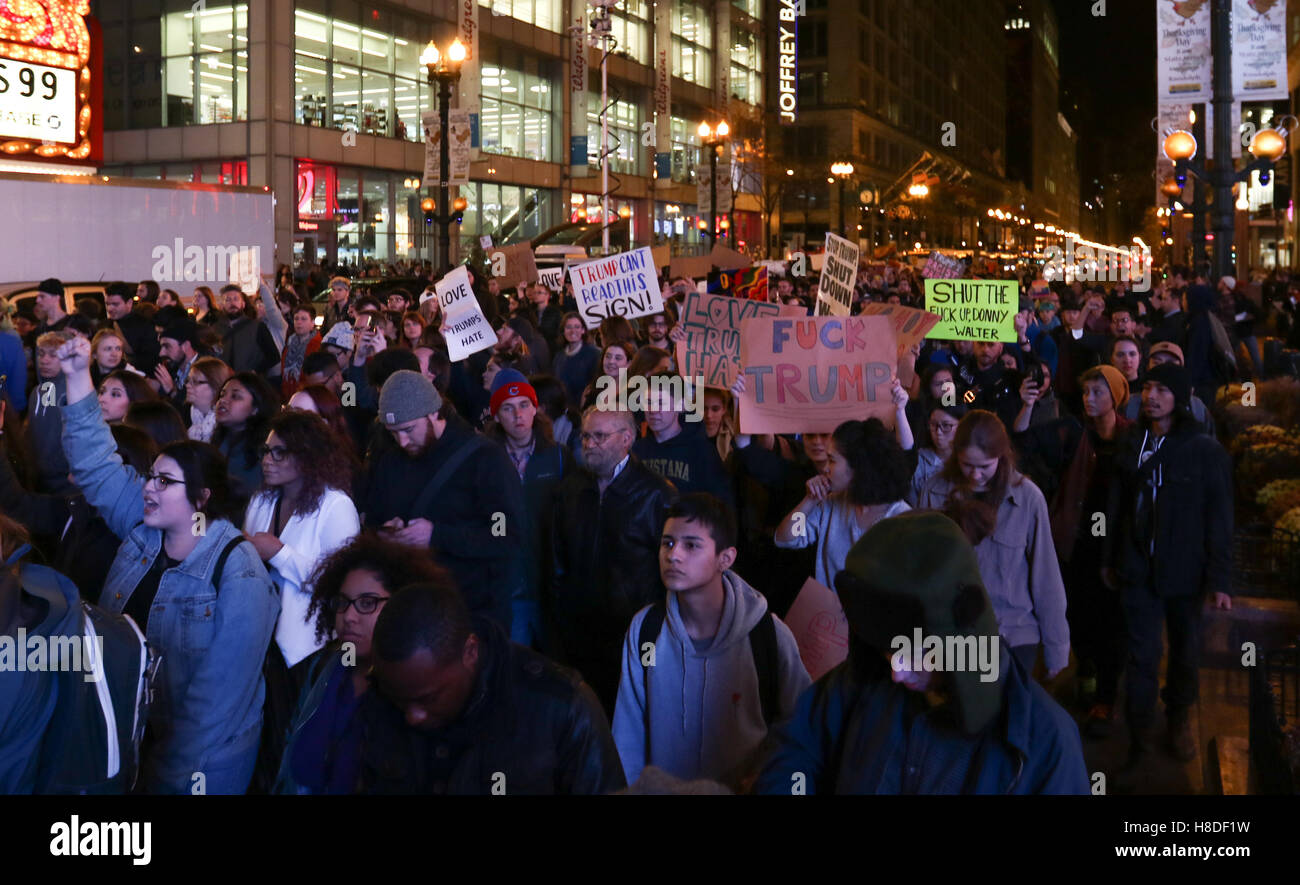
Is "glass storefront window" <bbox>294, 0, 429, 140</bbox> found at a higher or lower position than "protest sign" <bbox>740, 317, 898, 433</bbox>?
higher

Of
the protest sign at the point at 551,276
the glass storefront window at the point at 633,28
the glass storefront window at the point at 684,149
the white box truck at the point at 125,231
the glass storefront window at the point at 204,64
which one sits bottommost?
the protest sign at the point at 551,276

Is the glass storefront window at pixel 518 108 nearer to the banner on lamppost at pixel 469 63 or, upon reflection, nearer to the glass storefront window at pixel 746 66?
the banner on lamppost at pixel 469 63

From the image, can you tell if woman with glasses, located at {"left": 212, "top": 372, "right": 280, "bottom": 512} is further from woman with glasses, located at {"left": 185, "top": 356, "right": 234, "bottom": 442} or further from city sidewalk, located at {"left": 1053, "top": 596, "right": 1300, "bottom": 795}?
city sidewalk, located at {"left": 1053, "top": 596, "right": 1300, "bottom": 795}

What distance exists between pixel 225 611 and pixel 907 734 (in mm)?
2384

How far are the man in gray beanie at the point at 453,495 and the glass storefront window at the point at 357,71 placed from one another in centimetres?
3568

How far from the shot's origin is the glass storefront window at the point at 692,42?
60312 mm

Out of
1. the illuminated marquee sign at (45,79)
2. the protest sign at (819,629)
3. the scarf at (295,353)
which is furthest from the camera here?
the illuminated marquee sign at (45,79)

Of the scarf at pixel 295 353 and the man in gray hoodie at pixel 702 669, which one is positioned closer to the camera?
the man in gray hoodie at pixel 702 669

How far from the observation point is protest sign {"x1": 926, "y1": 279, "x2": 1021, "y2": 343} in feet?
32.0

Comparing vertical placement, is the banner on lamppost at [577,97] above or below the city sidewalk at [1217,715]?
above

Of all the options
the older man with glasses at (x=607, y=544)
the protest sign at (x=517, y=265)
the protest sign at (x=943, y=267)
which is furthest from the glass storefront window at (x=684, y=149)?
the older man with glasses at (x=607, y=544)

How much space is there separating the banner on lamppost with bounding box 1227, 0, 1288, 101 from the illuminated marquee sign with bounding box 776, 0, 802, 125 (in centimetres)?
5575

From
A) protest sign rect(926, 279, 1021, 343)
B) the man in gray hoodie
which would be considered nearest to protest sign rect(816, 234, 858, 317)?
protest sign rect(926, 279, 1021, 343)

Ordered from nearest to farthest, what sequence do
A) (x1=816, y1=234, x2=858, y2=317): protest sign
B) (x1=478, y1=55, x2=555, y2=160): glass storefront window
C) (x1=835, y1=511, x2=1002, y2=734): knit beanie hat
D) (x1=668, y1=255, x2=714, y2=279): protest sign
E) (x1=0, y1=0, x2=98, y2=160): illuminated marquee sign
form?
(x1=835, y1=511, x2=1002, y2=734): knit beanie hat < (x1=816, y1=234, x2=858, y2=317): protest sign < (x1=668, y1=255, x2=714, y2=279): protest sign < (x1=0, y1=0, x2=98, y2=160): illuminated marquee sign < (x1=478, y1=55, x2=555, y2=160): glass storefront window
